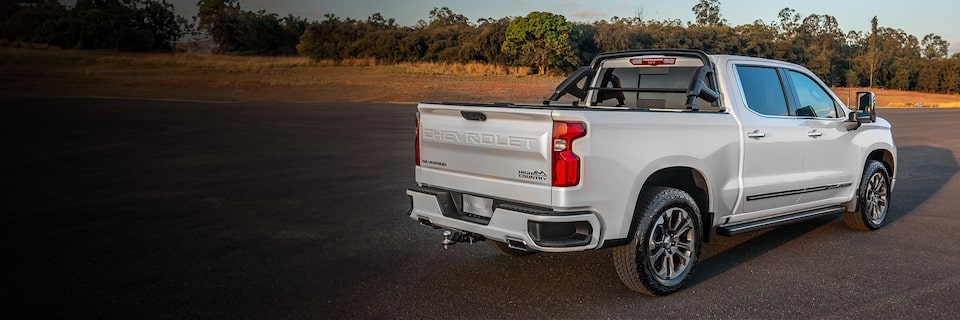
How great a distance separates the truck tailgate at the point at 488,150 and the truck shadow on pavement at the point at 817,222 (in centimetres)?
162

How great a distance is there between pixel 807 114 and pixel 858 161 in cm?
89

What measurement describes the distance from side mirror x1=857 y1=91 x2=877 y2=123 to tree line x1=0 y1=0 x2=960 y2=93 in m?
26.5

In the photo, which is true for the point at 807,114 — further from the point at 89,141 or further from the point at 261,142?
the point at 89,141

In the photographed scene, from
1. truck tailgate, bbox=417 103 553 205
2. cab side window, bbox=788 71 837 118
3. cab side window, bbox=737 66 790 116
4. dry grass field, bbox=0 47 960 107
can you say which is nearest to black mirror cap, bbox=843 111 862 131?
cab side window, bbox=788 71 837 118

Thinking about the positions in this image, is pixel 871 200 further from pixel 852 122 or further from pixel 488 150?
pixel 488 150

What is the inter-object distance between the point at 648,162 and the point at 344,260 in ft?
8.49

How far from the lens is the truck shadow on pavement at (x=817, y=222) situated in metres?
6.24

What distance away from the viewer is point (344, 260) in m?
6.21

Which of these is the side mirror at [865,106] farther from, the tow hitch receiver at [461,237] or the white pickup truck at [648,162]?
the tow hitch receiver at [461,237]

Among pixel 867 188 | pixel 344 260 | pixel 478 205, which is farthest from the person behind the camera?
pixel 867 188

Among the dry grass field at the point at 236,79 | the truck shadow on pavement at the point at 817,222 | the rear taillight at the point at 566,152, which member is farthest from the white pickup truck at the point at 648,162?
the dry grass field at the point at 236,79

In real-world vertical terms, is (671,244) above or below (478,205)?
below

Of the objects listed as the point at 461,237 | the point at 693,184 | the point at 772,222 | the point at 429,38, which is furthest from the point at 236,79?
the point at 693,184

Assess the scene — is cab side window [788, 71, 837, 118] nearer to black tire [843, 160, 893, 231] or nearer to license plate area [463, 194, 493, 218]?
black tire [843, 160, 893, 231]
